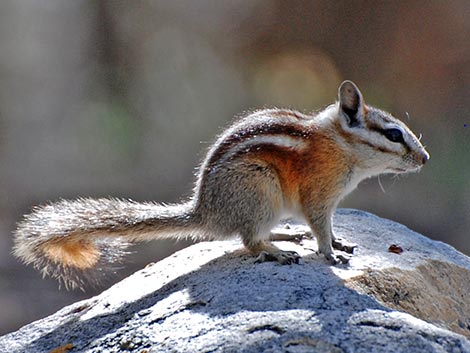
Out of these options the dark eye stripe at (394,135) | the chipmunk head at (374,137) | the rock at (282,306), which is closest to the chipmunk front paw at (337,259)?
the rock at (282,306)

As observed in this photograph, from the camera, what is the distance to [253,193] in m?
3.97

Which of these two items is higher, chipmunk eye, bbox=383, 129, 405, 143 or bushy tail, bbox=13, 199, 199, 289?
chipmunk eye, bbox=383, 129, 405, 143

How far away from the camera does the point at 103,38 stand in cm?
859

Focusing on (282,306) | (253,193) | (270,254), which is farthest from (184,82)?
(282,306)

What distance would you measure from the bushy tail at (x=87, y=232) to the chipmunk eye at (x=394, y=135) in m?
1.11

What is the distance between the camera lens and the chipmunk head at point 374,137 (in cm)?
412

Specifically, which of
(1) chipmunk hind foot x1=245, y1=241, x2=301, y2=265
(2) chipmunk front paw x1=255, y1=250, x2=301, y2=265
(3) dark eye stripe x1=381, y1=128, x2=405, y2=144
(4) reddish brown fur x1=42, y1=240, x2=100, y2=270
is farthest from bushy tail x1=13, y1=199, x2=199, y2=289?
(3) dark eye stripe x1=381, y1=128, x2=405, y2=144

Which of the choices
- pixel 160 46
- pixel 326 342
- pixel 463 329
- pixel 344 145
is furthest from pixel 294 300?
pixel 160 46

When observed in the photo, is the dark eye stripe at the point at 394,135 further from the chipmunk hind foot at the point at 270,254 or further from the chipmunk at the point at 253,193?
the chipmunk hind foot at the point at 270,254

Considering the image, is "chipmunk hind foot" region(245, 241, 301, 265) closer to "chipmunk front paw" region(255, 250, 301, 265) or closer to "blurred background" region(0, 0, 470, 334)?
"chipmunk front paw" region(255, 250, 301, 265)

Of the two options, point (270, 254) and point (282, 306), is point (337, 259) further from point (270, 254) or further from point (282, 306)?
point (282, 306)

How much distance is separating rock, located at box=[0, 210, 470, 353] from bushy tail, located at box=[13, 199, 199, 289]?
19 centimetres

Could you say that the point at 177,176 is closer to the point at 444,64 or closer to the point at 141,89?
the point at 141,89

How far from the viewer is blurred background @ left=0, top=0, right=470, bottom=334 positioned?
7926mm
